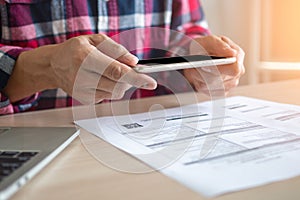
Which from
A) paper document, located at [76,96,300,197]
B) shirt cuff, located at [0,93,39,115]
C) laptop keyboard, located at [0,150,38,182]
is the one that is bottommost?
shirt cuff, located at [0,93,39,115]

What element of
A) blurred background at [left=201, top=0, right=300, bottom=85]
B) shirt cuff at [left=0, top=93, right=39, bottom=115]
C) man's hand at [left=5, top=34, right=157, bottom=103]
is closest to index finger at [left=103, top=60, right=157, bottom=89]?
man's hand at [left=5, top=34, right=157, bottom=103]

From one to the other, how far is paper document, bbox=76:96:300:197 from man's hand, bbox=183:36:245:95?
2.0 inches

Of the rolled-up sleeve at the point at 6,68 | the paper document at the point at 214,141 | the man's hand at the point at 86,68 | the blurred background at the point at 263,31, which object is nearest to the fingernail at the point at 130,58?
the man's hand at the point at 86,68

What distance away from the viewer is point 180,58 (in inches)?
23.7

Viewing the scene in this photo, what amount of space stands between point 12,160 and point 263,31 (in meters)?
1.43

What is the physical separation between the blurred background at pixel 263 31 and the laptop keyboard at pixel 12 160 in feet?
4.32

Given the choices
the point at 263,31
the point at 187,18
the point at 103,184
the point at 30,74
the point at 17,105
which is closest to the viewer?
the point at 103,184

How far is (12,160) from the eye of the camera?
1.37ft

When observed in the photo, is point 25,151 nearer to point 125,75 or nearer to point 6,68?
point 125,75

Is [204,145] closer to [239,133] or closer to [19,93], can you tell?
[239,133]

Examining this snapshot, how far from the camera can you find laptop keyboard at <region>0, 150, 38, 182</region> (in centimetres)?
38

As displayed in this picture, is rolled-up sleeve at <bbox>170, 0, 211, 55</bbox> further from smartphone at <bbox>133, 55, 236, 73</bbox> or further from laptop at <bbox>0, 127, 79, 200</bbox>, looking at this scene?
laptop at <bbox>0, 127, 79, 200</bbox>

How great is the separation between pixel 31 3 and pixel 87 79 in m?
0.44

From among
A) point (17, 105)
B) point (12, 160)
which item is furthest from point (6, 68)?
point (12, 160)
